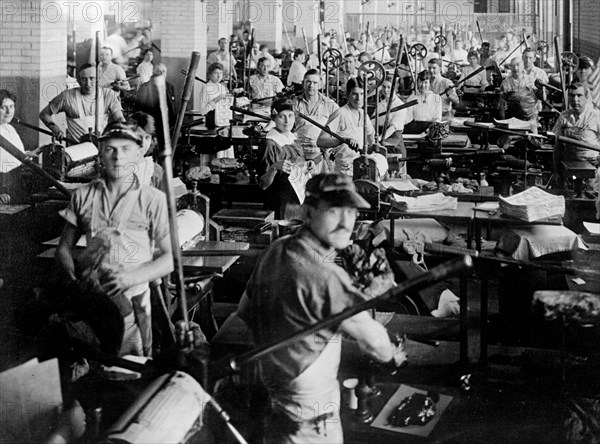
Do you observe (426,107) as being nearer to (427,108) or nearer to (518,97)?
(427,108)

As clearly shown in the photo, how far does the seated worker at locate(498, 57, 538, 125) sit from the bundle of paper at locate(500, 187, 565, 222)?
19.2 feet

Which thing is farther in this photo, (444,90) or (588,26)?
(588,26)

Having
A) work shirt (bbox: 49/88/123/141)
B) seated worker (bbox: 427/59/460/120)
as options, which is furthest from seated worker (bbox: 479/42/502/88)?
work shirt (bbox: 49/88/123/141)

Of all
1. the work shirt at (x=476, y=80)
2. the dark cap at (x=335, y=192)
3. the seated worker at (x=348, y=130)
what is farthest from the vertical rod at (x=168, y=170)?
the work shirt at (x=476, y=80)

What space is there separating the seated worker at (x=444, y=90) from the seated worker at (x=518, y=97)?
26.5 inches

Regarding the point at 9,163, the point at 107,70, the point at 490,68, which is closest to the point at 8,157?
the point at 9,163

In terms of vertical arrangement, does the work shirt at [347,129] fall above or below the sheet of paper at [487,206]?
above

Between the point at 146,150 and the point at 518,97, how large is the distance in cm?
839

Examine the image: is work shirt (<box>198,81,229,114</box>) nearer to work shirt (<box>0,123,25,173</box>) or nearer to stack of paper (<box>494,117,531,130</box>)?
stack of paper (<box>494,117,531,130</box>)

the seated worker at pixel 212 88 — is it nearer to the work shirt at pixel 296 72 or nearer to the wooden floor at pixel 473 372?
the wooden floor at pixel 473 372

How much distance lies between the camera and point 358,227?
15.4 ft

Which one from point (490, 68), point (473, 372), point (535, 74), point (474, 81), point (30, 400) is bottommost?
point (473, 372)

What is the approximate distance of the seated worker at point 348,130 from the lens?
602 centimetres

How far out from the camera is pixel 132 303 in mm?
3072
